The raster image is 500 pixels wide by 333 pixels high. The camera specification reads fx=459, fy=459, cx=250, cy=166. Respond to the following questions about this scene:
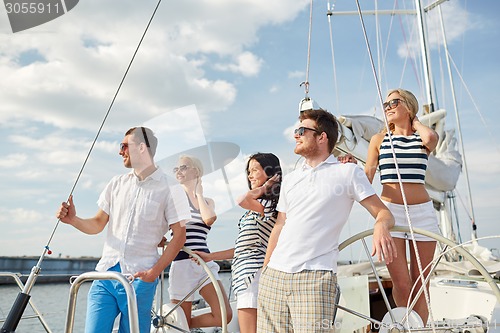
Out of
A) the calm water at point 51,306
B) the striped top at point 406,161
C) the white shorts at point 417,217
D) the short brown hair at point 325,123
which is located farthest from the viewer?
the calm water at point 51,306

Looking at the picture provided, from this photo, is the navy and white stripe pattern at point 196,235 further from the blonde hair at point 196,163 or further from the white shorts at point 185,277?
the blonde hair at point 196,163

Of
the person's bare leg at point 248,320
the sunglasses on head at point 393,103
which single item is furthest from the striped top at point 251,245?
the sunglasses on head at point 393,103

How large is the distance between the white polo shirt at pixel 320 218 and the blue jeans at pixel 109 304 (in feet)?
2.52

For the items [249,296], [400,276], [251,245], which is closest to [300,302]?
[249,296]

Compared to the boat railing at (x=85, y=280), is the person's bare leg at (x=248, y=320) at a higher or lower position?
lower

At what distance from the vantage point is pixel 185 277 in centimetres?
303

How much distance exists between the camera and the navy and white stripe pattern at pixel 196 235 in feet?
9.90

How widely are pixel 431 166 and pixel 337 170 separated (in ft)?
11.0

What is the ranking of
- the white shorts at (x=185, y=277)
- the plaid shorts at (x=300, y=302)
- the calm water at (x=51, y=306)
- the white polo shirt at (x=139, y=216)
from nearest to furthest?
the plaid shorts at (x=300, y=302) < the white polo shirt at (x=139, y=216) < the white shorts at (x=185, y=277) < the calm water at (x=51, y=306)

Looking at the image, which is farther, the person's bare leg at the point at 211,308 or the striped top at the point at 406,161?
the person's bare leg at the point at 211,308

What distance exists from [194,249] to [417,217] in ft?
4.61

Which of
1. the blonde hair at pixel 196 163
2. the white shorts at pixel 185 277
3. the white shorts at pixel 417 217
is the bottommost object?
the white shorts at pixel 185 277

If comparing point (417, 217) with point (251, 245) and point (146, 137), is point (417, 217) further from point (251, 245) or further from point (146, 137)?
point (146, 137)

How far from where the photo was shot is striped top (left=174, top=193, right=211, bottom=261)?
3018 millimetres
